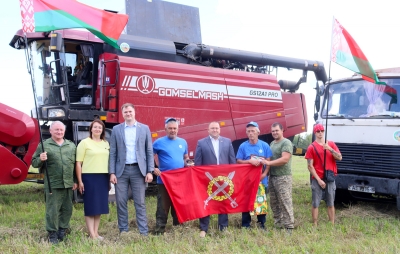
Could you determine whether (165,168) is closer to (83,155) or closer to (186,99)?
(83,155)

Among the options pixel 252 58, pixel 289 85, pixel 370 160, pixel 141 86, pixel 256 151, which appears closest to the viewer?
pixel 256 151

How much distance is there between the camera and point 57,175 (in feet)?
17.6

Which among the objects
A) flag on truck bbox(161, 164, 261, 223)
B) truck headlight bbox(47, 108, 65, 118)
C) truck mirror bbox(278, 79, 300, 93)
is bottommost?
flag on truck bbox(161, 164, 261, 223)

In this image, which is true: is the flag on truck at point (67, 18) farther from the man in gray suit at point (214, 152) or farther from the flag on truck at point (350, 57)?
the flag on truck at point (350, 57)

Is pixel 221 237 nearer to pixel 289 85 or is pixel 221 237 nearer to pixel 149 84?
pixel 149 84

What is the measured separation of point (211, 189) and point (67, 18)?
10.3 ft

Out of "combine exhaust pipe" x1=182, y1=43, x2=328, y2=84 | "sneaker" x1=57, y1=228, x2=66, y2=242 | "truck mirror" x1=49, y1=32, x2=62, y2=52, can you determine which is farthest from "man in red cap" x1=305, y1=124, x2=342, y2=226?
"truck mirror" x1=49, y1=32, x2=62, y2=52

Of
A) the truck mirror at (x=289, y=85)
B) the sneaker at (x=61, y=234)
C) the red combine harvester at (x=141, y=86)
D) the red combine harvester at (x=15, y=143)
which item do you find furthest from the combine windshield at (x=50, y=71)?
the truck mirror at (x=289, y=85)

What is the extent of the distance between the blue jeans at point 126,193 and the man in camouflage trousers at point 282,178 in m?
1.80

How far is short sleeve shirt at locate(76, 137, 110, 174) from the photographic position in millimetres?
5453

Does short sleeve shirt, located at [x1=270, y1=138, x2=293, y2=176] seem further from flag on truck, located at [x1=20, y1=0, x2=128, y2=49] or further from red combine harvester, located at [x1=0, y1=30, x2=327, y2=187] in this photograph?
red combine harvester, located at [x1=0, y1=30, x2=327, y2=187]

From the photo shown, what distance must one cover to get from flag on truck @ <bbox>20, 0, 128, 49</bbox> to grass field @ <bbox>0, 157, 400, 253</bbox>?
107 inches

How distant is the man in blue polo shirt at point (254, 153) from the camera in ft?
20.1

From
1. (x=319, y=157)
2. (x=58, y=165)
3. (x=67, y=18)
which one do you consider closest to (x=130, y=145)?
A: (x=58, y=165)
